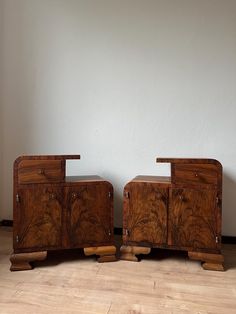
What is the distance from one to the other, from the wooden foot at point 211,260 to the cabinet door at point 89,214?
57 centimetres

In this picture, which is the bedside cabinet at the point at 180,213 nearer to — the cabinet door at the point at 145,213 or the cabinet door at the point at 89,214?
the cabinet door at the point at 145,213

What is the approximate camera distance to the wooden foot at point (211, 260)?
1.75 meters

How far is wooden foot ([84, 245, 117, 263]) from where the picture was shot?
5.97 feet

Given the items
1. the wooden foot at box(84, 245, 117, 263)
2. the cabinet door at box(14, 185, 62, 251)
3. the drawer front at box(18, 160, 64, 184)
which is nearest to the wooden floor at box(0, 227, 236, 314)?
the wooden foot at box(84, 245, 117, 263)

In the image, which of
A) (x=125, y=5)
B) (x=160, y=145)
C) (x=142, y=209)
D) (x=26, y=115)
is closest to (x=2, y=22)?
(x=26, y=115)

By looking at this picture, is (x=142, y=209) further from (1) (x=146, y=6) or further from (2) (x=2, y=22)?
(2) (x=2, y=22)

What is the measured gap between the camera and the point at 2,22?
2.38 metres

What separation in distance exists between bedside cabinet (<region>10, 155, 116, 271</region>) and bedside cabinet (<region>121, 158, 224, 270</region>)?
0.51 ft

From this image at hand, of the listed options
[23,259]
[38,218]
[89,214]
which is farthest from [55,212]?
[23,259]

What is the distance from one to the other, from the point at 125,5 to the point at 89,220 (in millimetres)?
1640

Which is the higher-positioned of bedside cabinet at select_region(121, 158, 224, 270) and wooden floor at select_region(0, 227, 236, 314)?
bedside cabinet at select_region(121, 158, 224, 270)

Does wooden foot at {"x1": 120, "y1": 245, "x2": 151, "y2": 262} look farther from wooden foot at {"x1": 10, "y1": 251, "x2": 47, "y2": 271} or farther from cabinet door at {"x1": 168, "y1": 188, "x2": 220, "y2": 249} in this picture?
wooden foot at {"x1": 10, "y1": 251, "x2": 47, "y2": 271}

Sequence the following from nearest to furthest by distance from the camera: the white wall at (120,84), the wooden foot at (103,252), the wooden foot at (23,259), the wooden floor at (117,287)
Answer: the wooden floor at (117,287) → the wooden foot at (23,259) → the wooden foot at (103,252) → the white wall at (120,84)

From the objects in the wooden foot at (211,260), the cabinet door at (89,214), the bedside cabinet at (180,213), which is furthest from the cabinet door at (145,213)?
the wooden foot at (211,260)
